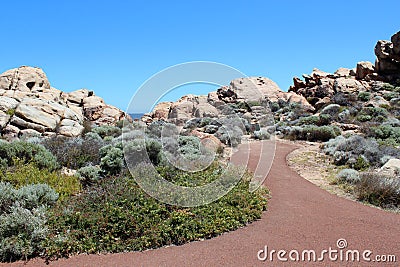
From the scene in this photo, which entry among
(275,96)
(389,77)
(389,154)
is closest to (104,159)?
(389,154)

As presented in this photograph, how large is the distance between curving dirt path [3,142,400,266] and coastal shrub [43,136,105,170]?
18.1 ft

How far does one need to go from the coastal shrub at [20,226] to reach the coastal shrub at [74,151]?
3871 millimetres

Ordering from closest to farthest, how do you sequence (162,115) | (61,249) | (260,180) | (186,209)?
(61,249), (186,209), (260,180), (162,115)

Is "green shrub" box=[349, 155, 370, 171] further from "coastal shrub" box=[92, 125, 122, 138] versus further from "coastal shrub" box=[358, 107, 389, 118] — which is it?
"coastal shrub" box=[358, 107, 389, 118]

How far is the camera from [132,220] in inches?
227

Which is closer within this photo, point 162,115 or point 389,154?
point 389,154

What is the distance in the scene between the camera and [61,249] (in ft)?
17.0

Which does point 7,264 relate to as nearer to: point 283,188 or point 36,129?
point 283,188

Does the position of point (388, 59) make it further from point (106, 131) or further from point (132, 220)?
point (132, 220)

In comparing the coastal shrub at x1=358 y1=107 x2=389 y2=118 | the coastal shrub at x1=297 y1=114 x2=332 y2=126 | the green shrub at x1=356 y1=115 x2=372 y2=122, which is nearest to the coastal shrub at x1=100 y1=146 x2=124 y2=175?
the coastal shrub at x1=297 y1=114 x2=332 y2=126

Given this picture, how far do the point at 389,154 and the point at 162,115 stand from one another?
2306cm

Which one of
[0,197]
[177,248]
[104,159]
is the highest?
[104,159]

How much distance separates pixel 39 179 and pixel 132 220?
339cm

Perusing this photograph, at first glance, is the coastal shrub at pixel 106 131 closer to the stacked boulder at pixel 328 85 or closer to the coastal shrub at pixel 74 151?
the coastal shrub at pixel 74 151
